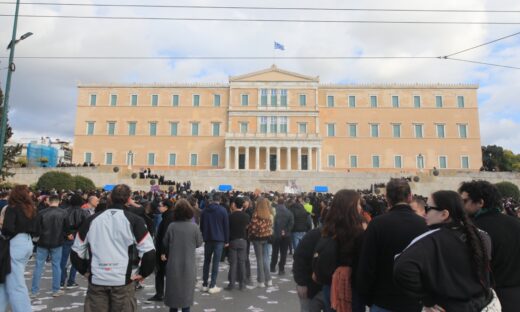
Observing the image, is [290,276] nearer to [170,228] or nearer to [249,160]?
[170,228]

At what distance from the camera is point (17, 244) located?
4.11 metres

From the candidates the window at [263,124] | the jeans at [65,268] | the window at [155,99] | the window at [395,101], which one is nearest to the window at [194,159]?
the window at [155,99]

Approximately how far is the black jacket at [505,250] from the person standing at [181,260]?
11.1 feet

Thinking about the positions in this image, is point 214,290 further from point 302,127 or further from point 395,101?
point 395,101

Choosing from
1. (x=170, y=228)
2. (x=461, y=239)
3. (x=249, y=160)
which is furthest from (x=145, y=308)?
(x=249, y=160)

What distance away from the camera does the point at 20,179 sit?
32250 millimetres

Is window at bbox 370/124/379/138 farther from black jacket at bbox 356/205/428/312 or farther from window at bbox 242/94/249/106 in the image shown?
black jacket at bbox 356/205/428/312

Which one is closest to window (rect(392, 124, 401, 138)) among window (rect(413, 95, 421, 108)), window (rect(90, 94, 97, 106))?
window (rect(413, 95, 421, 108))

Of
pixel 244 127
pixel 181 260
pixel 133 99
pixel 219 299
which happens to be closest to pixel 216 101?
pixel 244 127

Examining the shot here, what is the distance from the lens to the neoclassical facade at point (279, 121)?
150 feet

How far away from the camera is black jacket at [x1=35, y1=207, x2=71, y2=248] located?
20.1ft

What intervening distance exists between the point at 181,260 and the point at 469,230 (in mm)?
3531

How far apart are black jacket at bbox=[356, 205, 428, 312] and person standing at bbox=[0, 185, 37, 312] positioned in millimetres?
3730

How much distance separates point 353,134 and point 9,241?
45.2 m
